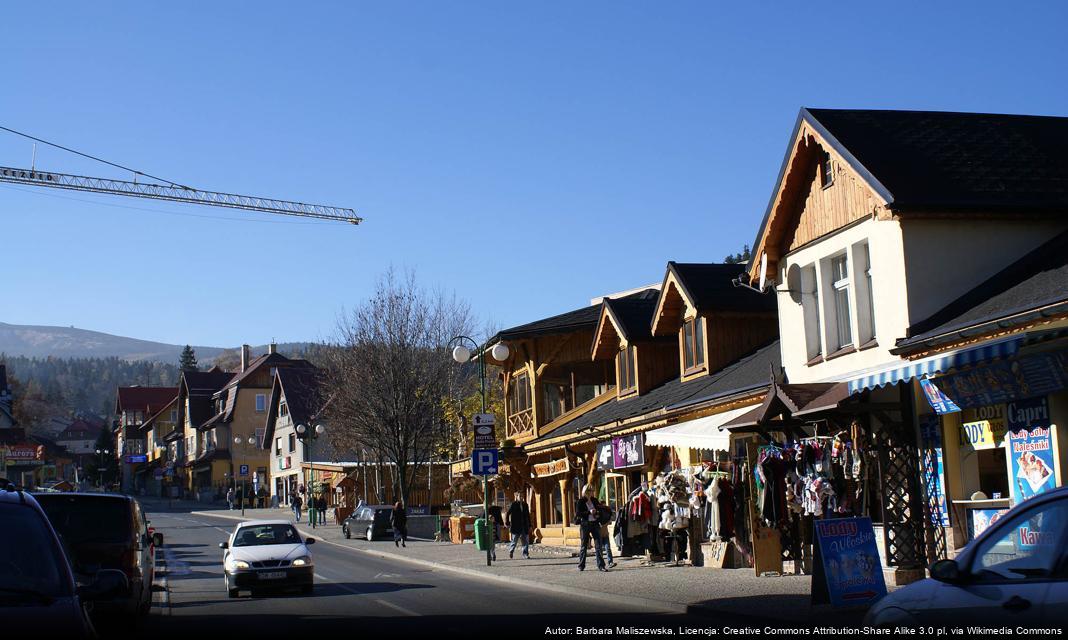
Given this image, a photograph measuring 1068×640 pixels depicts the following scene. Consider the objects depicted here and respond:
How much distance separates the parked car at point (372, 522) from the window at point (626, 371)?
46.5 feet

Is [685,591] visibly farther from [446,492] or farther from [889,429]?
[446,492]

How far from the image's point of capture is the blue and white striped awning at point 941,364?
13609 mm

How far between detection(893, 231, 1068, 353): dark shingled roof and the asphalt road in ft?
17.7

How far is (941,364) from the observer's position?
1438 centimetres

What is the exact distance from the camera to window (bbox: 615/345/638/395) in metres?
31.0

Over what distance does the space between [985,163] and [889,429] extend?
5.61m

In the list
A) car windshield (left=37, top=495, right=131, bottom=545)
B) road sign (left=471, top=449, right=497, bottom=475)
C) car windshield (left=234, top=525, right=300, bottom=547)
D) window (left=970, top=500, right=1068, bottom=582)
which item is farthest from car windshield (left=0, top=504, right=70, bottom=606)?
road sign (left=471, top=449, right=497, bottom=475)

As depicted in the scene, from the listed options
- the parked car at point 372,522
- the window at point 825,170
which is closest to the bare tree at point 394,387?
the parked car at point 372,522

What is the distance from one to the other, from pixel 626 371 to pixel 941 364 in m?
17.4

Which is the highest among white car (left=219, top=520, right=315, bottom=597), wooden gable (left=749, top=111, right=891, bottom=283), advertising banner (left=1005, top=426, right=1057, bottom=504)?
wooden gable (left=749, top=111, right=891, bottom=283)

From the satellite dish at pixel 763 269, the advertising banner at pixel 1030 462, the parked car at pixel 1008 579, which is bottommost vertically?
the parked car at pixel 1008 579

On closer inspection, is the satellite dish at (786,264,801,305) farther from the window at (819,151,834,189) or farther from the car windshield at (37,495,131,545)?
the car windshield at (37,495,131,545)

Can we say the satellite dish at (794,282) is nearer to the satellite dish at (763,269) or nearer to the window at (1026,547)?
the satellite dish at (763,269)

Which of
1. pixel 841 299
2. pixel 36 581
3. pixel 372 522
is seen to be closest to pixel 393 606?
pixel 841 299
